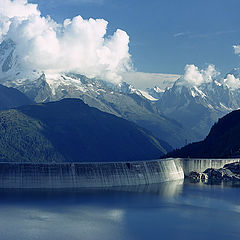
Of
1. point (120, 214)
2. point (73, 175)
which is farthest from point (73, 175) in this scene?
point (120, 214)

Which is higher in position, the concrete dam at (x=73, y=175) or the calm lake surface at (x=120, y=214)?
the concrete dam at (x=73, y=175)

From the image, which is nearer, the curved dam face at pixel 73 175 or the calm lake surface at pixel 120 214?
the calm lake surface at pixel 120 214

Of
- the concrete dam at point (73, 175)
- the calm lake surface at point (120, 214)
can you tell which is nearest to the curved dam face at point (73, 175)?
the concrete dam at point (73, 175)

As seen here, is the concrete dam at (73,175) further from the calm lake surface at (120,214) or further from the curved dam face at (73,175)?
the calm lake surface at (120,214)

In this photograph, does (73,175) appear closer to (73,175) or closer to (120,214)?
(73,175)

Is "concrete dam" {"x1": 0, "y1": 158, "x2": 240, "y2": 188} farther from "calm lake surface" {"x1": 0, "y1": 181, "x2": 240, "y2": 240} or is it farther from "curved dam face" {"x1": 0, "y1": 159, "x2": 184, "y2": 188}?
"calm lake surface" {"x1": 0, "y1": 181, "x2": 240, "y2": 240}

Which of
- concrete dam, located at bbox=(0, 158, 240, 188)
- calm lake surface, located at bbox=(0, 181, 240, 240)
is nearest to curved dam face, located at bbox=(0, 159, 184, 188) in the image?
concrete dam, located at bbox=(0, 158, 240, 188)
